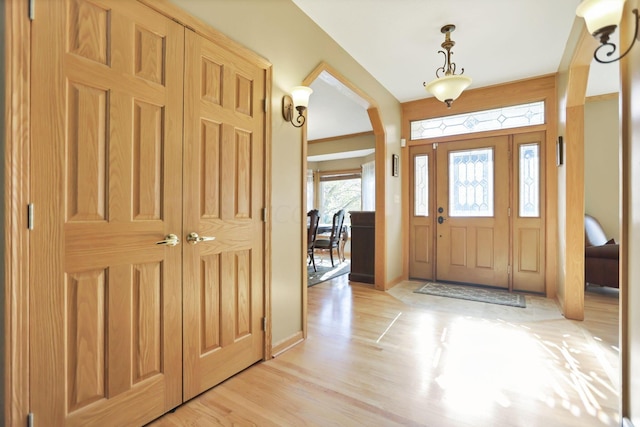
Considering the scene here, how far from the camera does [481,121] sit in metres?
4.20

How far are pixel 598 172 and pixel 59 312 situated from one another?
623 centimetres

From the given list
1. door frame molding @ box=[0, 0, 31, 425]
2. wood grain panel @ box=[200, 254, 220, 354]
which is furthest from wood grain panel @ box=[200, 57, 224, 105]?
wood grain panel @ box=[200, 254, 220, 354]

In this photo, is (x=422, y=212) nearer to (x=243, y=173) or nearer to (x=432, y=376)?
(x=432, y=376)

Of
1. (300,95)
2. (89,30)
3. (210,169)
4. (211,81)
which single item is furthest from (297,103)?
(89,30)

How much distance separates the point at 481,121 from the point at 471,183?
85 centimetres

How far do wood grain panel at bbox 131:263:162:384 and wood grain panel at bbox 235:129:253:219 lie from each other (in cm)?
63

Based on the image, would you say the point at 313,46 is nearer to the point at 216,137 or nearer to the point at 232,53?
the point at 232,53

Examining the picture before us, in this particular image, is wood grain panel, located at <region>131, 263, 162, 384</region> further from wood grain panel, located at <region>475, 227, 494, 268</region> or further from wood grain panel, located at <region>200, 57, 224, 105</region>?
wood grain panel, located at <region>475, 227, 494, 268</region>

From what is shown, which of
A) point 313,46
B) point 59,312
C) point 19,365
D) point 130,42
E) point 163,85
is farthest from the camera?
point 313,46

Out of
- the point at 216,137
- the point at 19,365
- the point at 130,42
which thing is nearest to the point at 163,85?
the point at 130,42

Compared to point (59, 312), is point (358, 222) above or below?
above

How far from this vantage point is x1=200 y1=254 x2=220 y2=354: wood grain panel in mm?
1774

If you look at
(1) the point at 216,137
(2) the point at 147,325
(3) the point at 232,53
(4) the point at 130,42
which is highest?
(3) the point at 232,53

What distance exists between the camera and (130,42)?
4.70 ft
